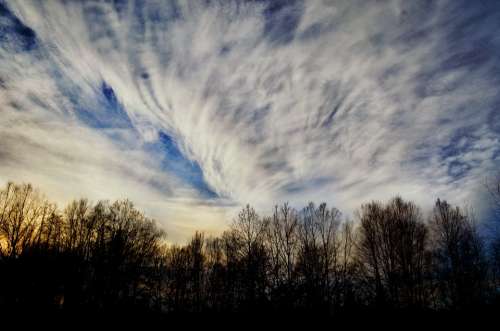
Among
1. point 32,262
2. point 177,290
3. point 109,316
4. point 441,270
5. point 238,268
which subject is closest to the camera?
point 109,316

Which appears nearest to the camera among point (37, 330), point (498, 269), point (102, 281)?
point (37, 330)

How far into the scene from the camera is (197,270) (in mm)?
45594

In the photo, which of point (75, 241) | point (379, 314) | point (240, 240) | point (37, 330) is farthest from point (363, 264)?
point (75, 241)

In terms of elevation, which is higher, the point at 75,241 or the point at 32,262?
the point at 75,241

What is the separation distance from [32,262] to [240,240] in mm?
23182

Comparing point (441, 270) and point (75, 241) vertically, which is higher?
point (75, 241)

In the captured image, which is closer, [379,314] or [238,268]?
[379,314]

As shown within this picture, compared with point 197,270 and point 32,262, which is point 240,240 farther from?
point 32,262

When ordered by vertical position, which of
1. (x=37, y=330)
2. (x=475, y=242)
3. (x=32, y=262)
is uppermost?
(x=475, y=242)

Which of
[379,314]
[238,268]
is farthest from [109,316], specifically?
[238,268]

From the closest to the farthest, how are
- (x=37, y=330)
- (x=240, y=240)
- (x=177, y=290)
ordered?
(x=37, y=330), (x=240, y=240), (x=177, y=290)

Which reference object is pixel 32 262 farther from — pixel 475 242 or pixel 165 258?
pixel 475 242

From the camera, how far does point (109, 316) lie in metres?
11.3

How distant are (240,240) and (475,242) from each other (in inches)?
1074
